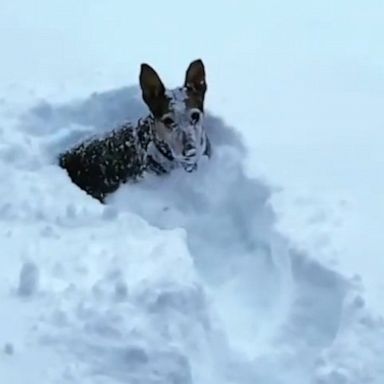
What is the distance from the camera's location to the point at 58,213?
3809mm

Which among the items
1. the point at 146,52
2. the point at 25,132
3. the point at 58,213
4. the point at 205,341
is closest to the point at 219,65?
the point at 146,52

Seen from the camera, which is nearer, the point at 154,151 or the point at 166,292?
the point at 166,292

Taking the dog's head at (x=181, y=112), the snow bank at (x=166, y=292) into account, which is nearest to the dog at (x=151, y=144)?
the dog's head at (x=181, y=112)

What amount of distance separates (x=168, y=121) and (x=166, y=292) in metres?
1.31

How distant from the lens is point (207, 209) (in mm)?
4234

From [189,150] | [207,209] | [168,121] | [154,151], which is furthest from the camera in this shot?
[154,151]

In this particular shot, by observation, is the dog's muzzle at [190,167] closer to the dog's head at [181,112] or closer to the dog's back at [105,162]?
the dog's head at [181,112]

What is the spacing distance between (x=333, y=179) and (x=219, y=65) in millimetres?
1269

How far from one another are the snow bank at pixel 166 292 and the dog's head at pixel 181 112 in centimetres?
17

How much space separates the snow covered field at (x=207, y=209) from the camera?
3154mm

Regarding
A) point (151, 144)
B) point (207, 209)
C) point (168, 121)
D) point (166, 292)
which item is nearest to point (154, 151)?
point (151, 144)

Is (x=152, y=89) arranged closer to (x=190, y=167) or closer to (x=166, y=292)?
(x=190, y=167)

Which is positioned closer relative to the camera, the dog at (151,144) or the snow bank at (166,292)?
the snow bank at (166,292)

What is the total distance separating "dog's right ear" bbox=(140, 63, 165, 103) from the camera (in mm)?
4441
